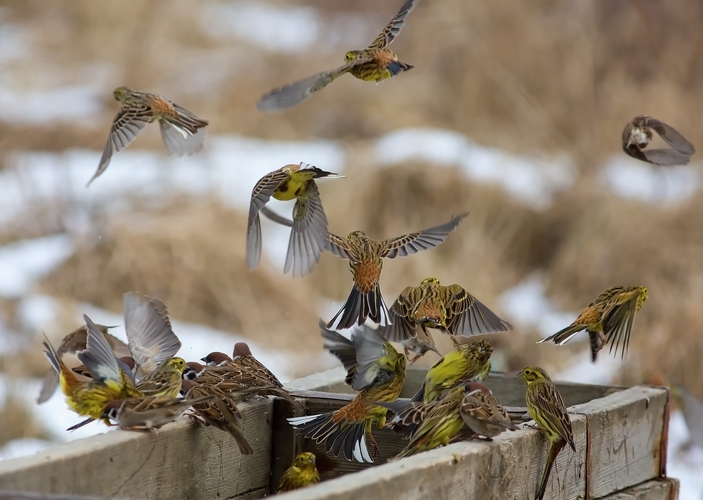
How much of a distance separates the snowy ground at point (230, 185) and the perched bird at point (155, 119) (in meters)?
4.01

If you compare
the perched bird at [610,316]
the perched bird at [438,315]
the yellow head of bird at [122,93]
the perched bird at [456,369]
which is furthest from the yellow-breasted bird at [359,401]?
the yellow head of bird at [122,93]

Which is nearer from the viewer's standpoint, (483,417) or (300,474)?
(483,417)

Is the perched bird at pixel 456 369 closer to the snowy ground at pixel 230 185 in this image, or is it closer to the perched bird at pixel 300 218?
the perched bird at pixel 300 218

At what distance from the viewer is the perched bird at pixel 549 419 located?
12.8 feet

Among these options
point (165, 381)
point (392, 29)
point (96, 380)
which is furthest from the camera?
point (392, 29)

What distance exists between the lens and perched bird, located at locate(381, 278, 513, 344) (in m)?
4.70

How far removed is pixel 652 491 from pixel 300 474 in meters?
1.60

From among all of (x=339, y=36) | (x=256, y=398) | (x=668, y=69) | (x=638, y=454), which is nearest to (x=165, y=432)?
(x=256, y=398)

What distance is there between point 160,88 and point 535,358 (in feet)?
27.5

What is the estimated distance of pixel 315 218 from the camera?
4715mm

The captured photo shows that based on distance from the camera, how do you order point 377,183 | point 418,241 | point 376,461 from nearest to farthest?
1. point 376,461
2. point 418,241
3. point 377,183

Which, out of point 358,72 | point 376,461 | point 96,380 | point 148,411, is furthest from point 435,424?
point 358,72

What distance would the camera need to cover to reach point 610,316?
482cm

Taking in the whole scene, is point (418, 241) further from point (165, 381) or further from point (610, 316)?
point (165, 381)
